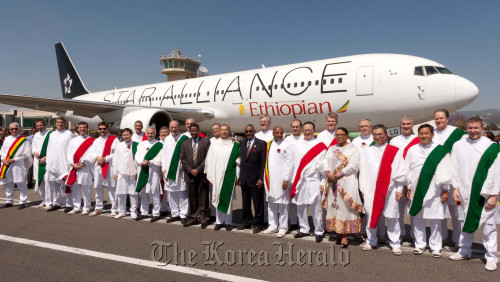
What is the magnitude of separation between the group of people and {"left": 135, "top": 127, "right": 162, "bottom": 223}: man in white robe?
0.06ft

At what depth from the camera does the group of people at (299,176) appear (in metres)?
3.83

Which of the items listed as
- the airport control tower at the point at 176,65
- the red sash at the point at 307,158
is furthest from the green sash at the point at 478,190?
the airport control tower at the point at 176,65

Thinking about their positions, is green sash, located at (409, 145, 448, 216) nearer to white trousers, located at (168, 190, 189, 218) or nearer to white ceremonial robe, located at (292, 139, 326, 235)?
white ceremonial robe, located at (292, 139, 326, 235)

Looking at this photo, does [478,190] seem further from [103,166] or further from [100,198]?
[100,198]

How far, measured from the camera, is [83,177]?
620 cm

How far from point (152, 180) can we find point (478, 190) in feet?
16.7

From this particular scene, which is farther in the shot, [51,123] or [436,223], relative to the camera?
[51,123]

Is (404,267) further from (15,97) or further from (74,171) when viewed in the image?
(15,97)

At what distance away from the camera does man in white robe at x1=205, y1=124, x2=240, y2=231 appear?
16.9 feet

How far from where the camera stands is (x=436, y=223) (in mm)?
3945

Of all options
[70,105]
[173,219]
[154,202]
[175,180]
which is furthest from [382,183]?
[70,105]

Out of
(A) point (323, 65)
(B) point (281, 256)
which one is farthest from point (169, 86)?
(B) point (281, 256)

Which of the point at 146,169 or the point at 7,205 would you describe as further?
the point at 7,205

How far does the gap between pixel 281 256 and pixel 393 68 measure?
23.8ft
